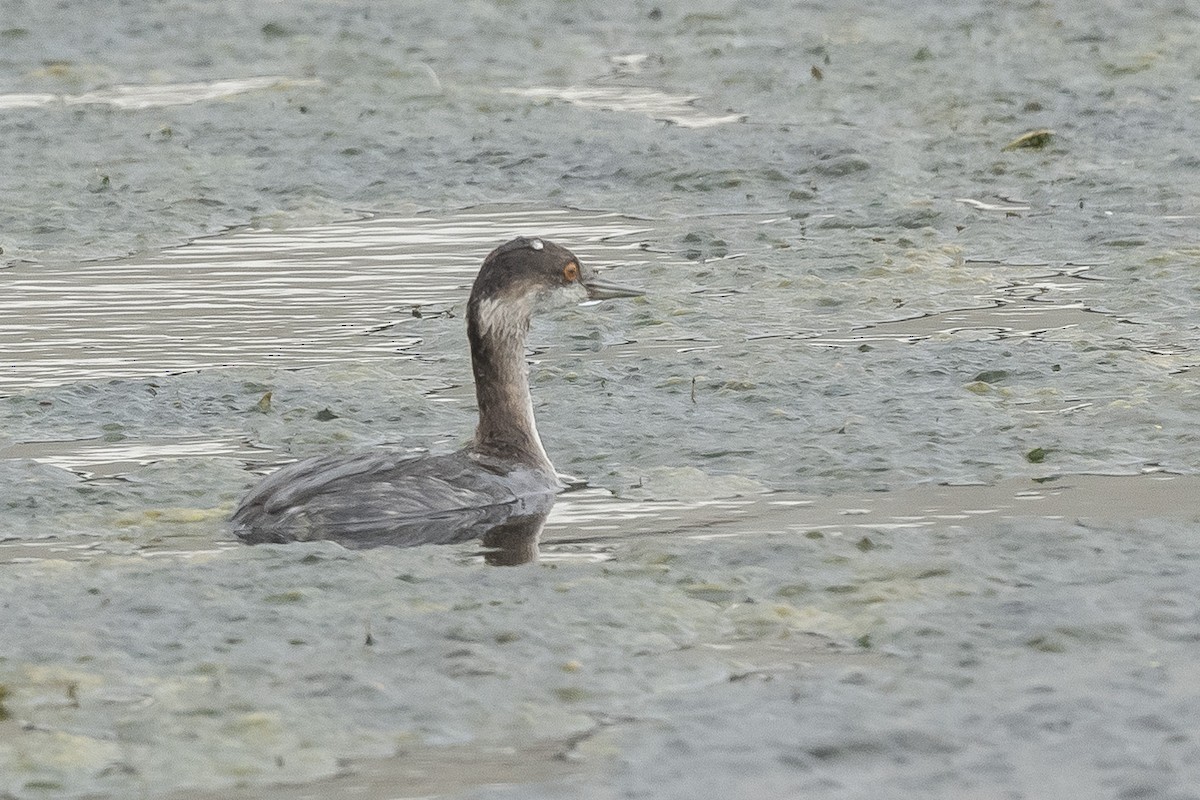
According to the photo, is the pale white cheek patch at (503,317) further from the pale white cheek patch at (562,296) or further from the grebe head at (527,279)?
the pale white cheek patch at (562,296)

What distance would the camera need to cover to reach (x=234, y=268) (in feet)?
37.4

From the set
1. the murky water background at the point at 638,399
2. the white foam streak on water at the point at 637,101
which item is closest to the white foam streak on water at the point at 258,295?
the murky water background at the point at 638,399

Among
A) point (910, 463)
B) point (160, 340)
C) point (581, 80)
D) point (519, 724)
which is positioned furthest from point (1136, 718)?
point (581, 80)

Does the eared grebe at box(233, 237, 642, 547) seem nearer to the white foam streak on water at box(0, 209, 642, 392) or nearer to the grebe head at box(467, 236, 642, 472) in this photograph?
the grebe head at box(467, 236, 642, 472)

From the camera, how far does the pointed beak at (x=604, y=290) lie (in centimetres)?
877

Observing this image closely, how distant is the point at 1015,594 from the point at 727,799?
166cm

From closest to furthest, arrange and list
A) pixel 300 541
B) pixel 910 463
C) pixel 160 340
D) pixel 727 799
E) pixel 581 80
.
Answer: pixel 727 799 < pixel 300 541 < pixel 910 463 < pixel 160 340 < pixel 581 80

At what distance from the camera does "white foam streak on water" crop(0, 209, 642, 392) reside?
9.71 metres

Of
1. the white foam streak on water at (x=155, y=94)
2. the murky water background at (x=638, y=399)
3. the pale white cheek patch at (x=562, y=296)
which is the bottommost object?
the murky water background at (x=638, y=399)

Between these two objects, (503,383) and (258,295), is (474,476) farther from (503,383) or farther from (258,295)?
(258,295)

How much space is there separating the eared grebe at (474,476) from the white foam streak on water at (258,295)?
148 centimetres

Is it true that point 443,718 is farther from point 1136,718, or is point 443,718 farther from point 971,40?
point 971,40

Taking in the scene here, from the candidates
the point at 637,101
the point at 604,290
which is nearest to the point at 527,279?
the point at 604,290

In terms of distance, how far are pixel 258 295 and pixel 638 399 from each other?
2616 mm
